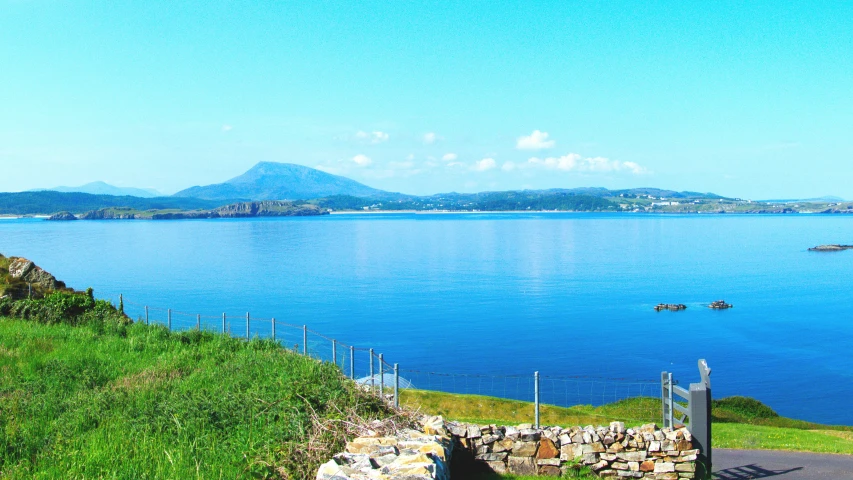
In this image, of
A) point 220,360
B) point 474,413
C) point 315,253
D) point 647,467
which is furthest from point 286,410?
point 315,253

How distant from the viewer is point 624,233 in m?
188

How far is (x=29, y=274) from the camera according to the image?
3234 centimetres

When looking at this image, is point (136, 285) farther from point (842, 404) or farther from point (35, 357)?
point (842, 404)

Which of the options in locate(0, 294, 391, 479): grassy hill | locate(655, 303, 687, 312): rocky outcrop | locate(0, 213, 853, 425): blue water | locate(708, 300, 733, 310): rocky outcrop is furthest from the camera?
locate(708, 300, 733, 310): rocky outcrop

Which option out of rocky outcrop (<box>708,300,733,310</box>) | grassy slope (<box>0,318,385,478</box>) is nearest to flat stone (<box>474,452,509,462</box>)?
grassy slope (<box>0,318,385,478</box>)

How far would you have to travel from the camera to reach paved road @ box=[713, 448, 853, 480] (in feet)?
46.8

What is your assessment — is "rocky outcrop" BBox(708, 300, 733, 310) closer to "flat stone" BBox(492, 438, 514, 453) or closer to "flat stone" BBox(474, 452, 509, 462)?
"flat stone" BBox(492, 438, 514, 453)

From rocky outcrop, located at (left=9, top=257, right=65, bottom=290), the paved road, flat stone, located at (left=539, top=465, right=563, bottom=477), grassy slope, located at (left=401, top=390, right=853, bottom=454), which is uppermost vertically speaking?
rocky outcrop, located at (left=9, top=257, right=65, bottom=290)

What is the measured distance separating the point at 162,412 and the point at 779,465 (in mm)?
14079

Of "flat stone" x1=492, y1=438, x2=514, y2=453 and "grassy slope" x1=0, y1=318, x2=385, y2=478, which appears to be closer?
"grassy slope" x1=0, y1=318, x2=385, y2=478

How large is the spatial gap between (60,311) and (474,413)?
60.1ft

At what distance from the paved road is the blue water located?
2653cm

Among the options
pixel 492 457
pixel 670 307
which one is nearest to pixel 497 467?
pixel 492 457

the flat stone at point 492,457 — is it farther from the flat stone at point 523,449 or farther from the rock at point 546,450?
the rock at point 546,450
